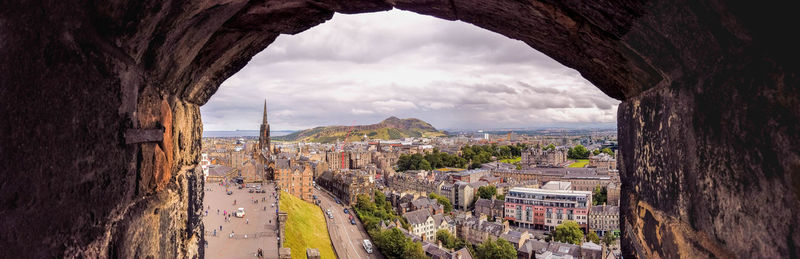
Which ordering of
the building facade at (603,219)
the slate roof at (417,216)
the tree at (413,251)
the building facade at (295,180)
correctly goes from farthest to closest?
the building facade at (603,219) → the building facade at (295,180) → the slate roof at (417,216) → the tree at (413,251)

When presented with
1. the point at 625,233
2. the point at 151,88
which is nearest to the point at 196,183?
the point at 151,88

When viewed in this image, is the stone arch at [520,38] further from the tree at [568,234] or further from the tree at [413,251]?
the tree at [568,234]

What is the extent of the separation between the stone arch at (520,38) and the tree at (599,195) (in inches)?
2276

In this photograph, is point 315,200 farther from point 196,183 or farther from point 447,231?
point 196,183

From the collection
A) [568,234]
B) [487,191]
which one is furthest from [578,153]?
[568,234]

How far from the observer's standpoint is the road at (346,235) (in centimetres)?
3052

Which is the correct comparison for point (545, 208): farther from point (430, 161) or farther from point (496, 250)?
point (430, 161)

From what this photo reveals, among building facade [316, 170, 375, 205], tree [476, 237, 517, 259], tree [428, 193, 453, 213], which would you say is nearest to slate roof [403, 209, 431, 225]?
building facade [316, 170, 375, 205]

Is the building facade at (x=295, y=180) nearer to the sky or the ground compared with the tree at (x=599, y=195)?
nearer to the sky

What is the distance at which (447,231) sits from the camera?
4106cm

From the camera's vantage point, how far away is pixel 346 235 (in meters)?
34.6

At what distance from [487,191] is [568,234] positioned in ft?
58.3

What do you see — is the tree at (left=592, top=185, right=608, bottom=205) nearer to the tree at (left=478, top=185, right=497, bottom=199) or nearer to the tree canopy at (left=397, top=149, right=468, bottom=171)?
the tree at (left=478, top=185, right=497, bottom=199)

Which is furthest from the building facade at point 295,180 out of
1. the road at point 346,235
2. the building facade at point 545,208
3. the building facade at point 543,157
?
the building facade at point 543,157
